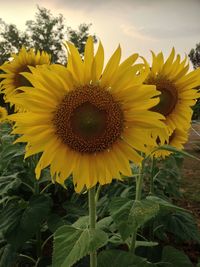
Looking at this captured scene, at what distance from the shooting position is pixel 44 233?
3791 millimetres

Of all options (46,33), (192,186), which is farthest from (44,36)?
(192,186)

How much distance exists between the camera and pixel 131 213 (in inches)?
72.7

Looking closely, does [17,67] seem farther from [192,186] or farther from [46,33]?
[46,33]

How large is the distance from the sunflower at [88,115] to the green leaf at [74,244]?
194 millimetres

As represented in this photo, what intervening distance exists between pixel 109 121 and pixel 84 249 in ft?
1.58

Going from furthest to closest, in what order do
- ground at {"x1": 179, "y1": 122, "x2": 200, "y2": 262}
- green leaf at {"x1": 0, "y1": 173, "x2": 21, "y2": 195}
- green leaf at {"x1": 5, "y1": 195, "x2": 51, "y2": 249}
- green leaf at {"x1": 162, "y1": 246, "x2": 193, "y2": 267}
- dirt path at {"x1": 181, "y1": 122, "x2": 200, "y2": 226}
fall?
dirt path at {"x1": 181, "y1": 122, "x2": 200, "y2": 226} < ground at {"x1": 179, "y1": 122, "x2": 200, "y2": 262} < green leaf at {"x1": 0, "y1": 173, "x2": 21, "y2": 195} < green leaf at {"x1": 5, "y1": 195, "x2": 51, "y2": 249} < green leaf at {"x1": 162, "y1": 246, "x2": 193, "y2": 267}

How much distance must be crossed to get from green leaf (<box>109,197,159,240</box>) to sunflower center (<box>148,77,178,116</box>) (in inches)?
18.2

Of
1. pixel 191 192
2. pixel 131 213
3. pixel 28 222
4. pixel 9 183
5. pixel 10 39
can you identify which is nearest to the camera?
pixel 131 213

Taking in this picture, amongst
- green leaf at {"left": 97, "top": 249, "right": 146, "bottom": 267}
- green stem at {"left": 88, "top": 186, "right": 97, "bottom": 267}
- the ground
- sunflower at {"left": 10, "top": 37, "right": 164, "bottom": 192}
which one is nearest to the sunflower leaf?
green leaf at {"left": 97, "top": 249, "right": 146, "bottom": 267}

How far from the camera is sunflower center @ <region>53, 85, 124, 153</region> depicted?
163 centimetres

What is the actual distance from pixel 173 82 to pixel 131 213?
26.5 inches

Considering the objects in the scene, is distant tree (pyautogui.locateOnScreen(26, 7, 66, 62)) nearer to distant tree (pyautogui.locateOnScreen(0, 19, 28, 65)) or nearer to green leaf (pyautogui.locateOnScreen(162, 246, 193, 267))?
distant tree (pyautogui.locateOnScreen(0, 19, 28, 65))

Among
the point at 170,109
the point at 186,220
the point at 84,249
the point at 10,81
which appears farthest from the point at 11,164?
the point at 84,249

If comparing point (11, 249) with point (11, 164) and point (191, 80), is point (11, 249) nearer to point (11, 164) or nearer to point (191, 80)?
point (11, 164)
